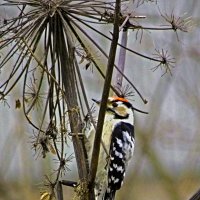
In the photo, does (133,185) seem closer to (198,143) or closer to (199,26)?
(198,143)

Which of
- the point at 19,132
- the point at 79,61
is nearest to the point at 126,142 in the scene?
the point at 79,61

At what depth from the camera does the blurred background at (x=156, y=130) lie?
3.68 meters

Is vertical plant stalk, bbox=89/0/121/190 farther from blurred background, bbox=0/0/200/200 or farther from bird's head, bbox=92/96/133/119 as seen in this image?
blurred background, bbox=0/0/200/200

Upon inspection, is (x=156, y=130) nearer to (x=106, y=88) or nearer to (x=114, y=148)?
(x=114, y=148)

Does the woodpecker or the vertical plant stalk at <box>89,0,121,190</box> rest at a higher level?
the vertical plant stalk at <box>89,0,121,190</box>

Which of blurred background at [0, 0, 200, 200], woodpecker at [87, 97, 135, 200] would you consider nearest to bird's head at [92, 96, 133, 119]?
woodpecker at [87, 97, 135, 200]

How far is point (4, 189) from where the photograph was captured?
3.82 metres

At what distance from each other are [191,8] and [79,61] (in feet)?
7.28

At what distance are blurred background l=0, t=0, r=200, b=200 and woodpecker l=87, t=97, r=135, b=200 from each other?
4.05ft

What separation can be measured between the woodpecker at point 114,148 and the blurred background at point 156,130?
1.24 meters

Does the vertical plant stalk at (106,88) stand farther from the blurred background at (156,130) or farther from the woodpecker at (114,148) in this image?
the blurred background at (156,130)

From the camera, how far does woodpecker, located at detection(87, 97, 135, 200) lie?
2154mm

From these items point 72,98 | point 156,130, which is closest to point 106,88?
point 72,98

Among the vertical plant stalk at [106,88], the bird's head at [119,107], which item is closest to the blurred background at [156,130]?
the bird's head at [119,107]
